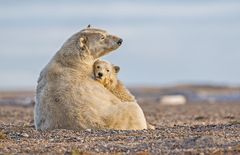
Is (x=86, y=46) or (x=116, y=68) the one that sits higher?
(x=86, y=46)

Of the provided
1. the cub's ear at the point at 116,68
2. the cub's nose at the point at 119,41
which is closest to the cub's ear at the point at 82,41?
the cub's nose at the point at 119,41

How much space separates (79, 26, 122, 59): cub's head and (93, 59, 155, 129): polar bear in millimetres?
211

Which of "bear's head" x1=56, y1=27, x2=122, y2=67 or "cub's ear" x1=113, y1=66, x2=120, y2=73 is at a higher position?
"bear's head" x1=56, y1=27, x2=122, y2=67

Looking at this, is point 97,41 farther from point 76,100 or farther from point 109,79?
point 76,100

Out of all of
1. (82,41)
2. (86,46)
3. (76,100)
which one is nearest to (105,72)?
(86,46)

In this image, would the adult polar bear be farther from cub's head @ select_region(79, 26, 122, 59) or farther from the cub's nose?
the cub's nose

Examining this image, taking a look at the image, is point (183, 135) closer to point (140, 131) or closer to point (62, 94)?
point (140, 131)

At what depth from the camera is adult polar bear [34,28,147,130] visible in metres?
15.5

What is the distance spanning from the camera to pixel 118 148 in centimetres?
1349

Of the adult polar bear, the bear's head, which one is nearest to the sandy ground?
the adult polar bear

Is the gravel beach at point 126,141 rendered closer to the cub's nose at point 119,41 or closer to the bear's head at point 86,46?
the bear's head at point 86,46

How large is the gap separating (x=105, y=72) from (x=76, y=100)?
1.31 m

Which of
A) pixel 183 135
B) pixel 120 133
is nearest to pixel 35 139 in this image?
pixel 120 133

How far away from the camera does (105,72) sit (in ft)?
54.5
